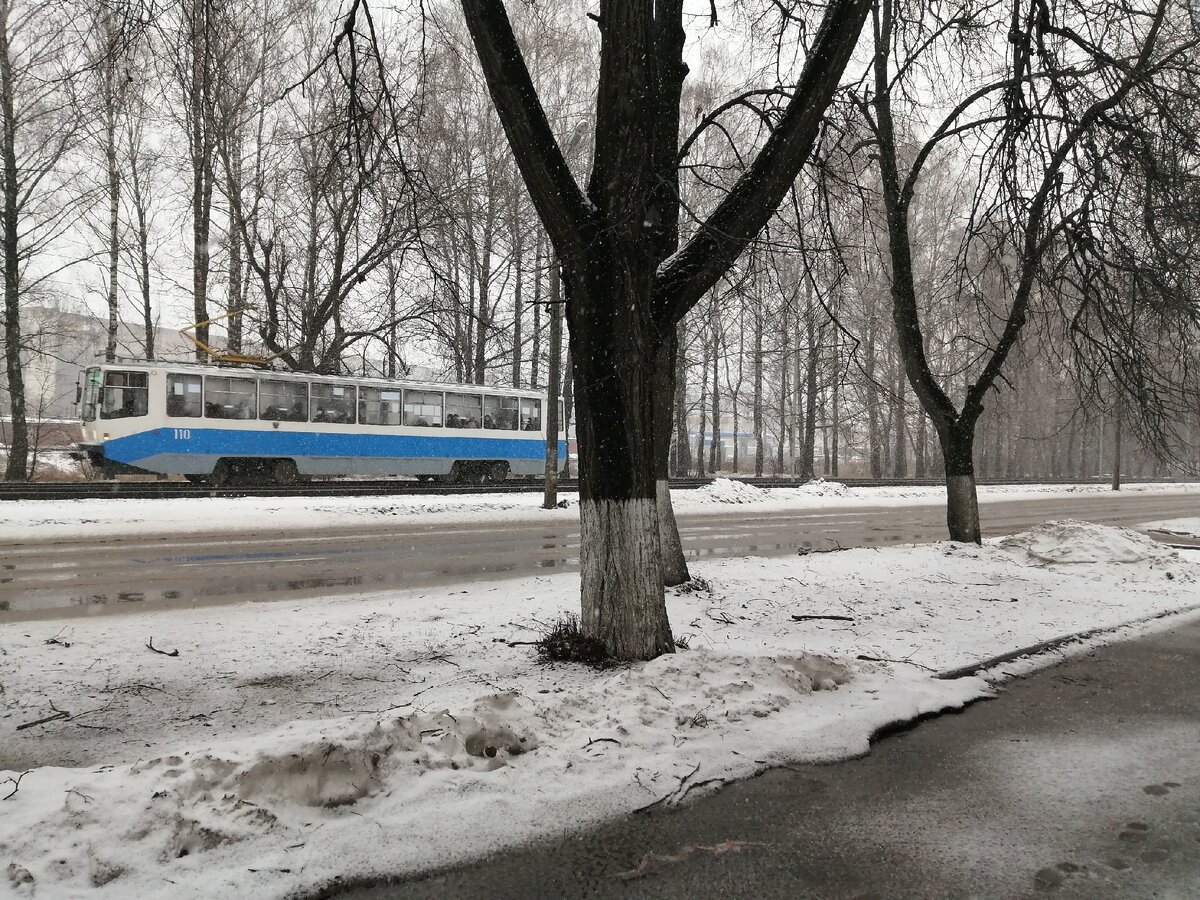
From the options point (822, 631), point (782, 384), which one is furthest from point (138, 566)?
point (782, 384)

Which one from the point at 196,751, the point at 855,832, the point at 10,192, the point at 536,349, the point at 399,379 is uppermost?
the point at 10,192

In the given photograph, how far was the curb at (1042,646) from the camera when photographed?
5.59 metres

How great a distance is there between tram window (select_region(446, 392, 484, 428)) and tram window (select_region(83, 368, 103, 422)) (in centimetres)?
890

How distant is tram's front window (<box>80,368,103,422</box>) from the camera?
18.6m

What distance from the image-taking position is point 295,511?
15805mm

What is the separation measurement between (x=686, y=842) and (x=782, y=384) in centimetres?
3968

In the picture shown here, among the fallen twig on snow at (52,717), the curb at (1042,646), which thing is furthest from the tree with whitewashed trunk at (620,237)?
the fallen twig on snow at (52,717)

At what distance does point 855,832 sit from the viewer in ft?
10.6

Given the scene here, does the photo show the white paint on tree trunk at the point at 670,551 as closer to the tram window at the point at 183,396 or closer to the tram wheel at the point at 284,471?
the tram window at the point at 183,396

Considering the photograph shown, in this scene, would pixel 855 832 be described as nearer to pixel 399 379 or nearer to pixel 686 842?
pixel 686 842

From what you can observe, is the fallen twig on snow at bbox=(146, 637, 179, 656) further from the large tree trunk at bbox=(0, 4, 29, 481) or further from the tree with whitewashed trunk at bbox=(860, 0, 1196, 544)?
the large tree trunk at bbox=(0, 4, 29, 481)

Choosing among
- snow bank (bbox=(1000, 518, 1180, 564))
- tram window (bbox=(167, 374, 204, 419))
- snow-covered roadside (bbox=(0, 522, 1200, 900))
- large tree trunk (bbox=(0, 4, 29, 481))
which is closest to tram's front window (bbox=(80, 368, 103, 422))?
tram window (bbox=(167, 374, 204, 419))

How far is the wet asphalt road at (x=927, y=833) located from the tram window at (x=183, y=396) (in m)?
18.7

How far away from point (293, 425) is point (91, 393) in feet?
15.4
